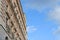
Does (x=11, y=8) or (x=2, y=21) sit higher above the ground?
(x=11, y=8)

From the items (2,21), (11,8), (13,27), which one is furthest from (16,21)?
(2,21)

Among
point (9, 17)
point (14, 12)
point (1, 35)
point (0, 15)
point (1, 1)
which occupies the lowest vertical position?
→ point (1, 35)

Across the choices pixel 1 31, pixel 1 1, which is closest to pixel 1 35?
pixel 1 31

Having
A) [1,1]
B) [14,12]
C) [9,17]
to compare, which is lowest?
[1,1]

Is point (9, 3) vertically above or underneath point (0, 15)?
above

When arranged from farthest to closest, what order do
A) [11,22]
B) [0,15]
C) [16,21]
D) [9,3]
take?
[16,21], [11,22], [9,3], [0,15]

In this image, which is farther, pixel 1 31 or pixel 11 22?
pixel 11 22

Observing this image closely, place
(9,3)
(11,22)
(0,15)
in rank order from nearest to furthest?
(0,15) → (9,3) → (11,22)

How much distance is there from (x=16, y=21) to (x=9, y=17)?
25.0 feet

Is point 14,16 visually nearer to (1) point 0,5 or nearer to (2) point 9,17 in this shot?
(2) point 9,17

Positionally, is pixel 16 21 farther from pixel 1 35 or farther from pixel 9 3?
pixel 1 35

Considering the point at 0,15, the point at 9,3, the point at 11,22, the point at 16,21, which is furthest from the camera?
the point at 16,21

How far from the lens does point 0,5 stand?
28.4 metres

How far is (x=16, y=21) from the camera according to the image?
1839 inches
